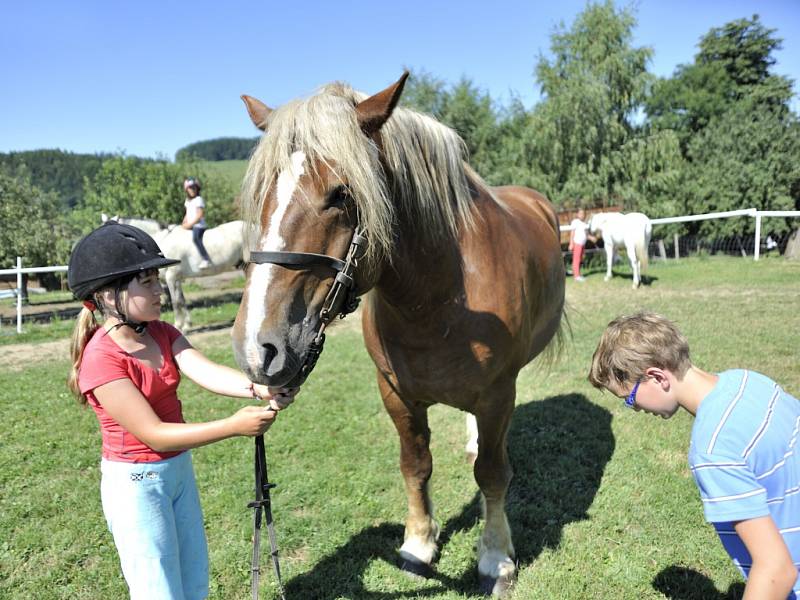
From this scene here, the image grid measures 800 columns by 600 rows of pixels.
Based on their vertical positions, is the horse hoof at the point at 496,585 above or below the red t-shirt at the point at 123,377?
below

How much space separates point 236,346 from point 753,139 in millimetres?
25392

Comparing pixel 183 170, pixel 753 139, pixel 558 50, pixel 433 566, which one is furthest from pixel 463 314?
pixel 183 170

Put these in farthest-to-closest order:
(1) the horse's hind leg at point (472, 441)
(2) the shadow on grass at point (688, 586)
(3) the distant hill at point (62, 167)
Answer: (3) the distant hill at point (62, 167), (1) the horse's hind leg at point (472, 441), (2) the shadow on grass at point (688, 586)

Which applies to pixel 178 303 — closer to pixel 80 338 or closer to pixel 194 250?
pixel 194 250

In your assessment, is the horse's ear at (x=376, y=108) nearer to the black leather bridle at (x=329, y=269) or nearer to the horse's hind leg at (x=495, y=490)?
the black leather bridle at (x=329, y=269)

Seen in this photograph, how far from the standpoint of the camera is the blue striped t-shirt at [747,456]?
1.30 meters

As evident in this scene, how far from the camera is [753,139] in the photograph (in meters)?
20.7

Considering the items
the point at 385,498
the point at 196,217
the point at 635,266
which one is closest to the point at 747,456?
the point at 385,498

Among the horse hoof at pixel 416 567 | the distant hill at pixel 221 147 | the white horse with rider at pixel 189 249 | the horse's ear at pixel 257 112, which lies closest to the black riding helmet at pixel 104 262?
the horse's ear at pixel 257 112

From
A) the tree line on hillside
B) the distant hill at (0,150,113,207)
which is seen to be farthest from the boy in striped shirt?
the distant hill at (0,150,113,207)

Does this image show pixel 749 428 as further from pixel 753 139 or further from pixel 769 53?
pixel 769 53

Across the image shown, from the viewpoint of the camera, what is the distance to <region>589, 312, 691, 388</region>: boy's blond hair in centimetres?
153

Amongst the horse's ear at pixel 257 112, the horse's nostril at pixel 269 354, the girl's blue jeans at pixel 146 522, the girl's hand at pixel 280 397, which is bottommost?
the girl's blue jeans at pixel 146 522

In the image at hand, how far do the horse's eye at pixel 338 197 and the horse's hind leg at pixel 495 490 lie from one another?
1367mm
